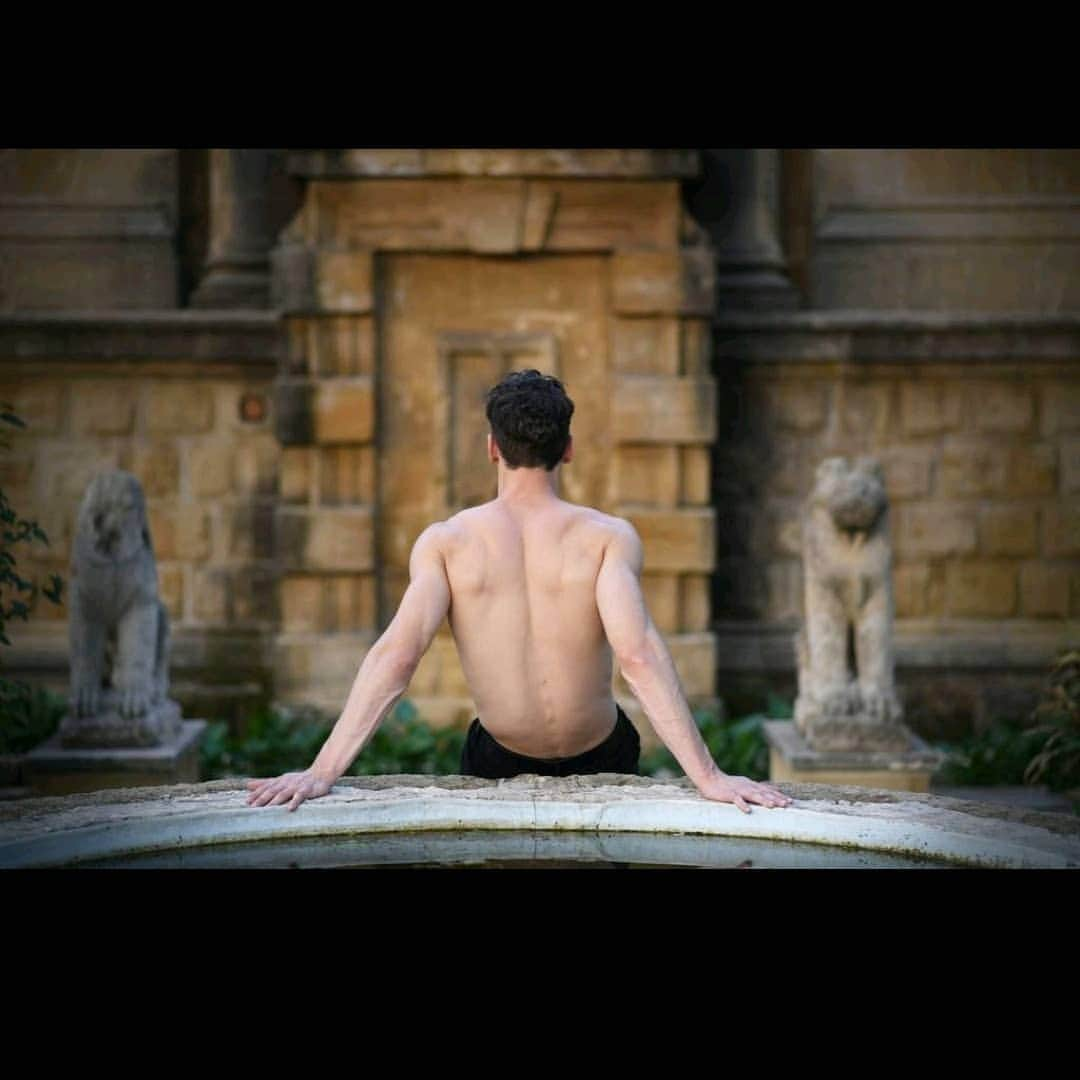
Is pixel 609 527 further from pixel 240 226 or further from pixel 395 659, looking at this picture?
pixel 240 226

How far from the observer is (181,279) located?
392 inches


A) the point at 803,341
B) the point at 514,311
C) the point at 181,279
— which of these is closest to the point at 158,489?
the point at 181,279

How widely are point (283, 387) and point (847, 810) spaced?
214 inches

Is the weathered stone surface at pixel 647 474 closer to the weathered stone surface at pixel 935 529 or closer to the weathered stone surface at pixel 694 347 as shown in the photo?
the weathered stone surface at pixel 694 347

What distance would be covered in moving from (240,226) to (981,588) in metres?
4.20

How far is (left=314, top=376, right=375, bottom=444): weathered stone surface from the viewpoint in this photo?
888cm

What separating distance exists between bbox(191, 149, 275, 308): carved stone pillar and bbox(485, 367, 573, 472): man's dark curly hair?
5.42 m

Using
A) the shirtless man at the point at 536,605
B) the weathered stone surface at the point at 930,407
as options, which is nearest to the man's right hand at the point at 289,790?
the shirtless man at the point at 536,605

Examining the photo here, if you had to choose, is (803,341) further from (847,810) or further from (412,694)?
(847,810)

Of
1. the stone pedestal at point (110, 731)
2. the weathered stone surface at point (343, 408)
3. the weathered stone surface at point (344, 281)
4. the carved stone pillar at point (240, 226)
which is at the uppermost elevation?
the carved stone pillar at point (240, 226)

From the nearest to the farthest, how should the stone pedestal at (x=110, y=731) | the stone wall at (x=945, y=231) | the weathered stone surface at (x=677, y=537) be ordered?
the stone pedestal at (x=110, y=731) < the weathered stone surface at (x=677, y=537) < the stone wall at (x=945, y=231)

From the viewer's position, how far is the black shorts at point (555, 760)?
4617mm

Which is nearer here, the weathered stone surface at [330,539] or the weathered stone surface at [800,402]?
the weathered stone surface at [330,539]

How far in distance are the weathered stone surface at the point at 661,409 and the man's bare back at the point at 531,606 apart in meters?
4.44
